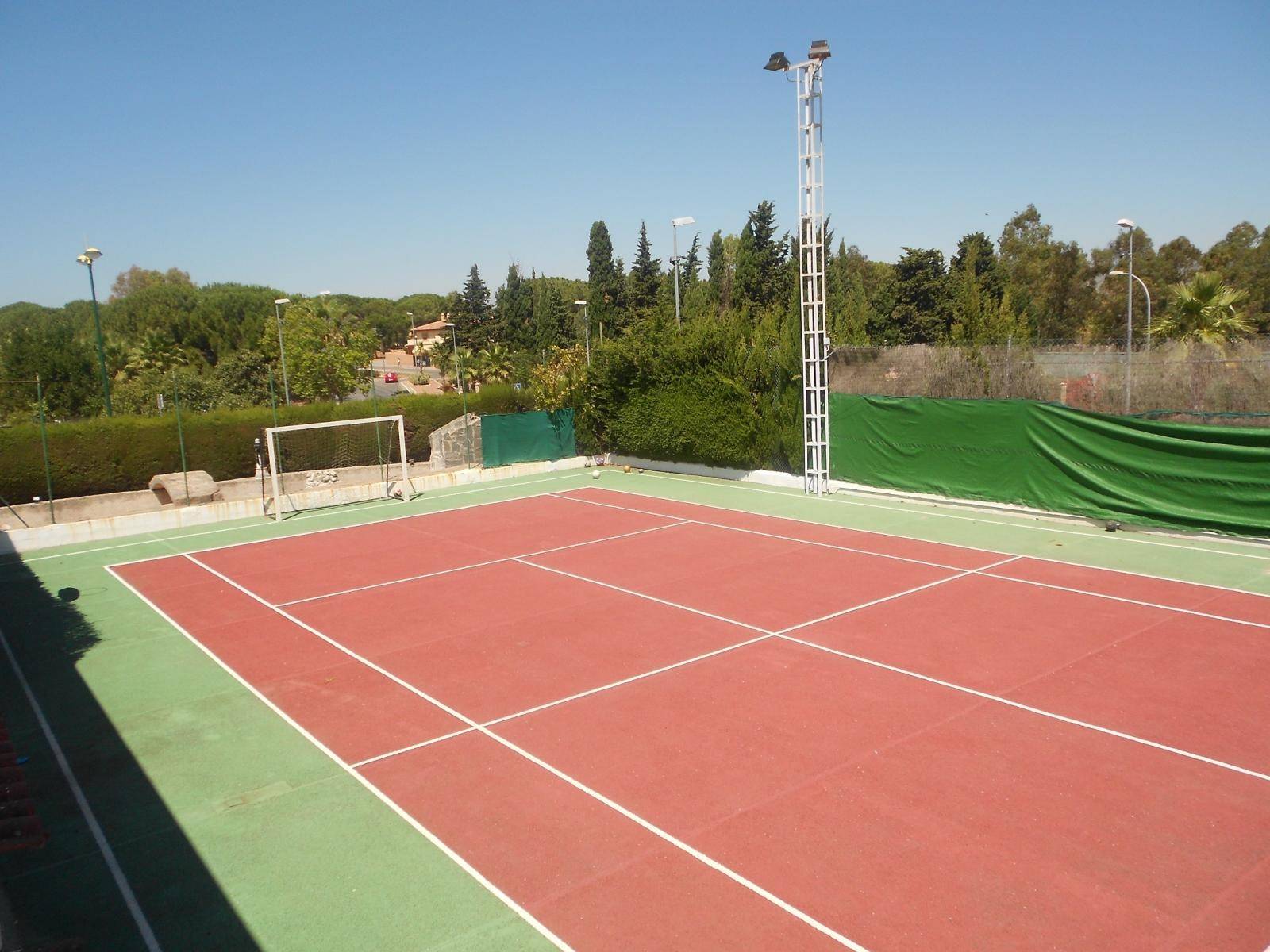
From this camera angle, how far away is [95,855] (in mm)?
6625

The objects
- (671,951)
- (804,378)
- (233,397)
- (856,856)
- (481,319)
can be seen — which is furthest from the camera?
(481,319)

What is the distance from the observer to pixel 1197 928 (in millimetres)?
5297

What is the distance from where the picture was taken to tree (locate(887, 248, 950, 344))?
44406 mm

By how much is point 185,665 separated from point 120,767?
9.23 ft

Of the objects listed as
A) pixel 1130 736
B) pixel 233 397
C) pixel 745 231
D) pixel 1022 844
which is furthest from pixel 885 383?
pixel 745 231

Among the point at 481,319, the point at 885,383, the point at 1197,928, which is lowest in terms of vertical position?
the point at 1197,928

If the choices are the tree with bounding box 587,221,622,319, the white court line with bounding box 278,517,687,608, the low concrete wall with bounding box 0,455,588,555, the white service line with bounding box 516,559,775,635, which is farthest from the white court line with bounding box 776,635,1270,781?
the tree with bounding box 587,221,622,319

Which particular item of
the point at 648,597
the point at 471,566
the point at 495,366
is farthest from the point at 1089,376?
the point at 495,366

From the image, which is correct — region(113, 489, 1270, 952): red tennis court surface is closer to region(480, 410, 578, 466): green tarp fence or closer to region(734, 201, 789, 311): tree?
region(480, 410, 578, 466): green tarp fence

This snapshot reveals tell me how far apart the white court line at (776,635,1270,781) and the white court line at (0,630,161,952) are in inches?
274

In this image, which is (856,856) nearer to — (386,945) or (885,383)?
(386,945)

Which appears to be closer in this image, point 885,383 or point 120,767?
point 120,767

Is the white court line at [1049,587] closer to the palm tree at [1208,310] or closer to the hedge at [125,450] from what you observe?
the palm tree at [1208,310]

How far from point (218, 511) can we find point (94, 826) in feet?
47.8
